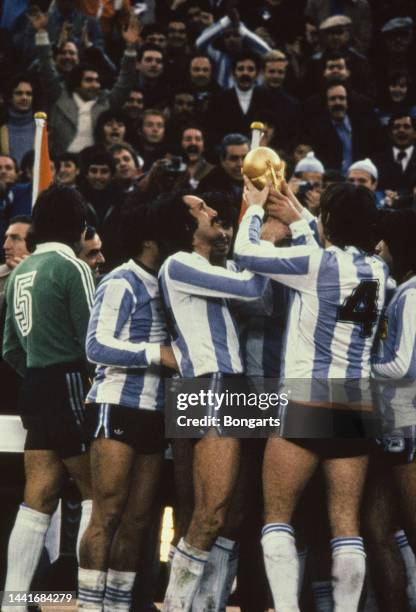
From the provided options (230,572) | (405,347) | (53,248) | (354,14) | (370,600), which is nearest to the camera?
(405,347)

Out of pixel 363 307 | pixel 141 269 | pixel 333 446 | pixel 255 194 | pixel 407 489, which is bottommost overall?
pixel 407 489

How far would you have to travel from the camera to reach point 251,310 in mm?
5883

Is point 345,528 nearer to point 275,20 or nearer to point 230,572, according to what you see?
point 230,572

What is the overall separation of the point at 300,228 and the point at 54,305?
115 centimetres

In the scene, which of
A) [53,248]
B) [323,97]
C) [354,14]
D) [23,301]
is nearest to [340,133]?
[323,97]

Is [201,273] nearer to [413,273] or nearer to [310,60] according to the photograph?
Result: [413,273]

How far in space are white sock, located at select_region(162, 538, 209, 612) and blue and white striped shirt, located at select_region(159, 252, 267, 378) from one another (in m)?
0.74

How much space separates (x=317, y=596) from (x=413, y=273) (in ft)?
5.06

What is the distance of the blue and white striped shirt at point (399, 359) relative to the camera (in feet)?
18.3

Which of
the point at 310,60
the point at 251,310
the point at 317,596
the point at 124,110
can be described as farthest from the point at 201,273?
the point at 310,60

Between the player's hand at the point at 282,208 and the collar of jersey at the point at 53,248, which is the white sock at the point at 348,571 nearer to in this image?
the player's hand at the point at 282,208

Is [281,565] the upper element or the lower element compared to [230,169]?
lower

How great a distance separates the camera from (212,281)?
559 centimetres

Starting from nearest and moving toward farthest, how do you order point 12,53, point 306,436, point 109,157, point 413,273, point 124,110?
point 306,436 → point 413,273 → point 109,157 → point 124,110 → point 12,53
